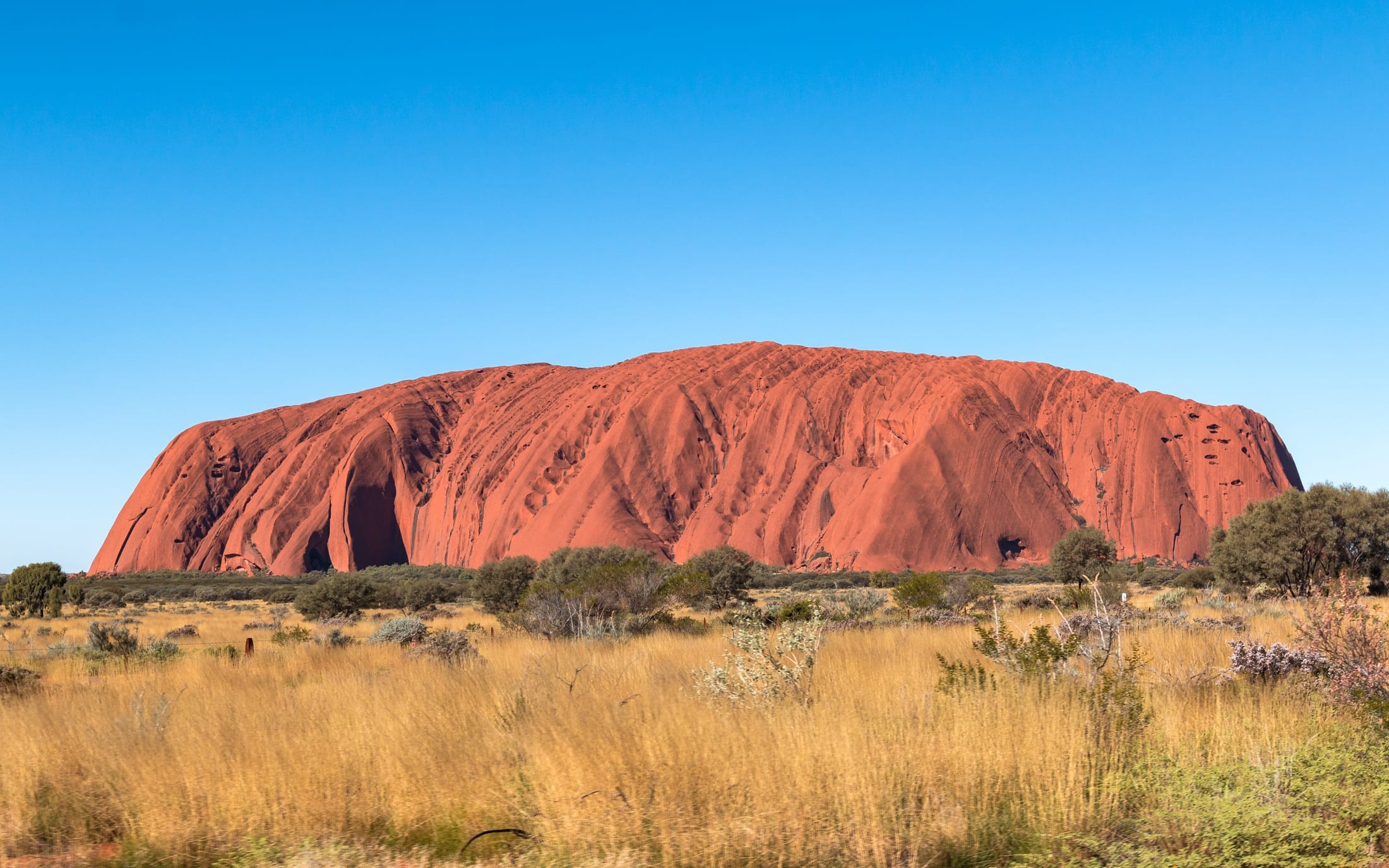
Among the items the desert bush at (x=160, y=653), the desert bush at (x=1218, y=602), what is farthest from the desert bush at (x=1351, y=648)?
the desert bush at (x=1218, y=602)

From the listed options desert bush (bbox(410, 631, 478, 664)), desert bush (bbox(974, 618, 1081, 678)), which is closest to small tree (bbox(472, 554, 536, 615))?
desert bush (bbox(410, 631, 478, 664))

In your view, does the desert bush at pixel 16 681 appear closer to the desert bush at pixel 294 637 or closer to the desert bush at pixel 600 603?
the desert bush at pixel 294 637

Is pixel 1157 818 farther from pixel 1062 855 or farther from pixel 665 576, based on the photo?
pixel 665 576

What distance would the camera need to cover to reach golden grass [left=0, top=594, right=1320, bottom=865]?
16.2 feet

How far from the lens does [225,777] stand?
6203mm

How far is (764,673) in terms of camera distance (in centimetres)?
743

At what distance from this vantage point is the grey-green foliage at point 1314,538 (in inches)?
1076

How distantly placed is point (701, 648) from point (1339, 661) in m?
6.70

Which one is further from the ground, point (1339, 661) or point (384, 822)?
point (1339, 661)

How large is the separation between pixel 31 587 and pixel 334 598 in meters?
15.9

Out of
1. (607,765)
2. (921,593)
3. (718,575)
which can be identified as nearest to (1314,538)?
(921,593)

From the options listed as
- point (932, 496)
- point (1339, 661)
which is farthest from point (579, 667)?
point (932, 496)

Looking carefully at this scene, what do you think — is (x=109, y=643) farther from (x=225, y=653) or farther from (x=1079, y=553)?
(x=1079, y=553)

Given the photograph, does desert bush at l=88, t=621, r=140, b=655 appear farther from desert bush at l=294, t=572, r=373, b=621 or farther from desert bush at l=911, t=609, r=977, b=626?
desert bush at l=294, t=572, r=373, b=621
